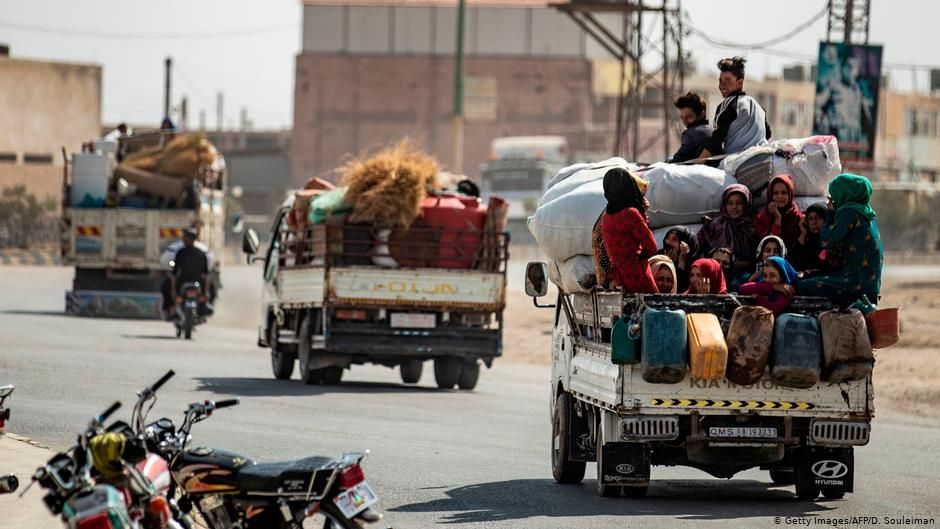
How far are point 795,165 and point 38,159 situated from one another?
3585 inches

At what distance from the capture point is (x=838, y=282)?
11688 mm

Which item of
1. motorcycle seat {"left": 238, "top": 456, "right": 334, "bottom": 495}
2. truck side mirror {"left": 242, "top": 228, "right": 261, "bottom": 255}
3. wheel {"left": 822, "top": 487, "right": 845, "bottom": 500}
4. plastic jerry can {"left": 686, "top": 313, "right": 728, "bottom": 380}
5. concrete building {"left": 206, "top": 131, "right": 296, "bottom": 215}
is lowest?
concrete building {"left": 206, "top": 131, "right": 296, "bottom": 215}

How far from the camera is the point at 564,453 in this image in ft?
41.8

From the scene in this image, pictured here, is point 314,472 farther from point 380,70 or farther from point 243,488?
point 380,70

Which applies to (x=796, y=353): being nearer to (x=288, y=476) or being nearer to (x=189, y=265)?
(x=288, y=476)

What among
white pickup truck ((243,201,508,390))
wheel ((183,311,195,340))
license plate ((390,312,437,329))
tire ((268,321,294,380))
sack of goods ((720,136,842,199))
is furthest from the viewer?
wheel ((183,311,195,340))

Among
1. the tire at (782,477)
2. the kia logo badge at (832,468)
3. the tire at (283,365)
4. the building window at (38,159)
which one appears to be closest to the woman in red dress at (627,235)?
the kia logo badge at (832,468)

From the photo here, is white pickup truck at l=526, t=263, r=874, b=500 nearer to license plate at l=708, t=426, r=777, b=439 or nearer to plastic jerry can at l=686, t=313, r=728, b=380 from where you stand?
license plate at l=708, t=426, r=777, b=439

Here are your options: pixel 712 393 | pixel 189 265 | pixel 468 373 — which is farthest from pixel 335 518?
pixel 189 265

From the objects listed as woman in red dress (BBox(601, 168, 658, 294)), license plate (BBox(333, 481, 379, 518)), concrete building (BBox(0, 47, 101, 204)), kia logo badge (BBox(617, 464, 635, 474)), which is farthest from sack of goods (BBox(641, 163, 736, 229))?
concrete building (BBox(0, 47, 101, 204))

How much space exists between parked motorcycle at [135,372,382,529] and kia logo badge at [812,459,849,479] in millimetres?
5156

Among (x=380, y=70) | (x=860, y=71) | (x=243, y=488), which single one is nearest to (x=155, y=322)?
(x=860, y=71)

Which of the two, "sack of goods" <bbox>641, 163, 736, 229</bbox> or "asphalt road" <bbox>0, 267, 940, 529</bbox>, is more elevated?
"sack of goods" <bbox>641, 163, 736, 229</bbox>

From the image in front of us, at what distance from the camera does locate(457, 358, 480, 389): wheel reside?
2256 centimetres
